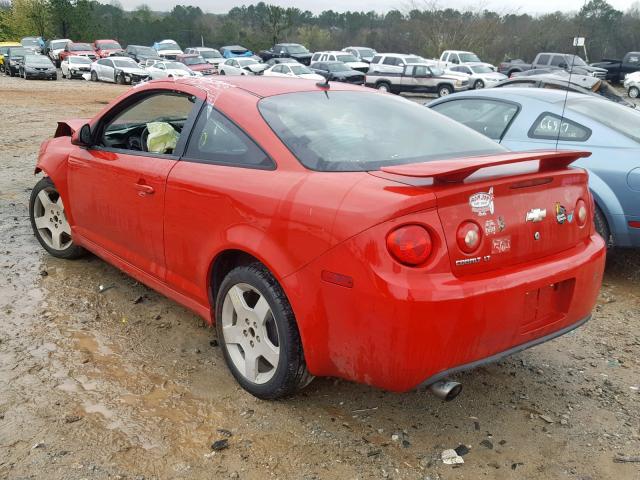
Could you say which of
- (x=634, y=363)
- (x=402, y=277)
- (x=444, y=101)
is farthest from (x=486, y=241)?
(x=444, y=101)

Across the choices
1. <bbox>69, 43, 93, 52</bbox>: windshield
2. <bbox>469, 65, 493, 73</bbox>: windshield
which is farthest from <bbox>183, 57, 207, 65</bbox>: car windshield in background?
<bbox>469, 65, 493, 73</bbox>: windshield

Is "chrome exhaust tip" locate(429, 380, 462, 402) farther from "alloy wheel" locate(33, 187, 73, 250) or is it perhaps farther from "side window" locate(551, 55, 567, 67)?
"side window" locate(551, 55, 567, 67)

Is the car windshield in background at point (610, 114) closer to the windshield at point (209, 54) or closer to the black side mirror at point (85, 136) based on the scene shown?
the black side mirror at point (85, 136)

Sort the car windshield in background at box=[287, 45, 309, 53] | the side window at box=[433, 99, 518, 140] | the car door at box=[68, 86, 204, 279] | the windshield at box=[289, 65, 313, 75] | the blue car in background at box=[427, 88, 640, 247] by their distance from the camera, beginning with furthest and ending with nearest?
the car windshield in background at box=[287, 45, 309, 53]
the windshield at box=[289, 65, 313, 75]
the side window at box=[433, 99, 518, 140]
the blue car in background at box=[427, 88, 640, 247]
the car door at box=[68, 86, 204, 279]

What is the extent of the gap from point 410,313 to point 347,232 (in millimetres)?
409

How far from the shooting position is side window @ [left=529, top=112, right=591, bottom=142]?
5.05 m

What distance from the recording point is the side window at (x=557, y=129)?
5.05 m

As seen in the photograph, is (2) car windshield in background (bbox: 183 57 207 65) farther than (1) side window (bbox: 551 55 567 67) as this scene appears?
Yes

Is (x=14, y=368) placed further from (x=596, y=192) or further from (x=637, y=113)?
(x=637, y=113)

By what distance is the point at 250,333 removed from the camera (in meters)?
3.04

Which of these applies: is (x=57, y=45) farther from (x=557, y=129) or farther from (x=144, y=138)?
(x=557, y=129)

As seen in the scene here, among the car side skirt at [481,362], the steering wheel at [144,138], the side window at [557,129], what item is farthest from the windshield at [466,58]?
the car side skirt at [481,362]

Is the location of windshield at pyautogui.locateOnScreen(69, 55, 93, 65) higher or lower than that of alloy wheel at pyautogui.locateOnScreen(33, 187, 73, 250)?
lower

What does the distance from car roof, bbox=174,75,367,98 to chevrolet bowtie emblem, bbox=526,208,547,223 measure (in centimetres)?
150
